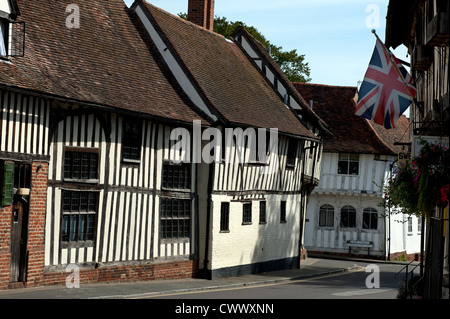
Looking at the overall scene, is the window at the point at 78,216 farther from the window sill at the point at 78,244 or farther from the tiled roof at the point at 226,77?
the tiled roof at the point at 226,77

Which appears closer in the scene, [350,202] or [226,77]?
[226,77]

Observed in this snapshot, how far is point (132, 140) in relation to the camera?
2123cm

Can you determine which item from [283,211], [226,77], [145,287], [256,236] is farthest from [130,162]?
[283,211]

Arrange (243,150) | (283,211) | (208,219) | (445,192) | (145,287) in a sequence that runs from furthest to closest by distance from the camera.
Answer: (283,211)
(243,150)
(208,219)
(145,287)
(445,192)

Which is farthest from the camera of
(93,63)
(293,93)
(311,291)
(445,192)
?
(293,93)

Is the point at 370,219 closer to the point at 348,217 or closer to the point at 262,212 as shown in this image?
the point at 348,217

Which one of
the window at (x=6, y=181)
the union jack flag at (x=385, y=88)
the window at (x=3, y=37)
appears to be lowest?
the window at (x=6, y=181)

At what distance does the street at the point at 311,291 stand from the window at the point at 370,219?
12.9m

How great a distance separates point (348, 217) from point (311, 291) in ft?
68.4

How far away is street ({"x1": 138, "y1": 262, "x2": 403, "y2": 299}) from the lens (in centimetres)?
1930

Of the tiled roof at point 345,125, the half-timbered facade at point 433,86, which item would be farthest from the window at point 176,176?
the tiled roof at point 345,125

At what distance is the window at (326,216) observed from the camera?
42.0 metres

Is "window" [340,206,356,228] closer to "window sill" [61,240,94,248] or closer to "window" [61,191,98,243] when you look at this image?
"window" [61,191,98,243]

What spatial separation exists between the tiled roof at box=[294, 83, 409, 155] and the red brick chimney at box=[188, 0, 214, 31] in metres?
11.2
